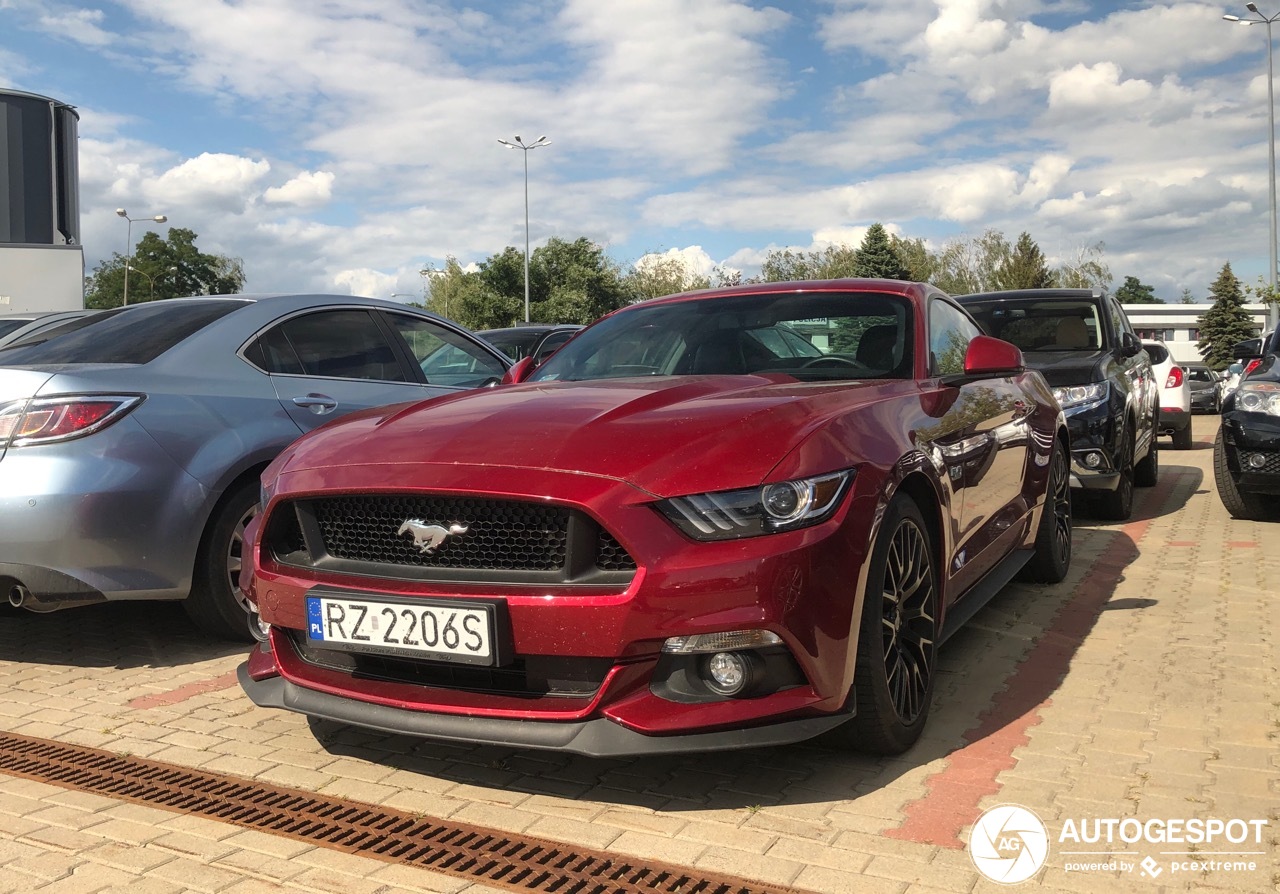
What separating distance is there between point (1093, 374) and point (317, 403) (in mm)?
5213

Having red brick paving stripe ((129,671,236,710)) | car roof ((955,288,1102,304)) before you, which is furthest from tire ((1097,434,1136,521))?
red brick paving stripe ((129,671,236,710))

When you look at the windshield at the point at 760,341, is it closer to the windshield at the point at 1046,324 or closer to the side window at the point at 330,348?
the side window at the point at 330,348

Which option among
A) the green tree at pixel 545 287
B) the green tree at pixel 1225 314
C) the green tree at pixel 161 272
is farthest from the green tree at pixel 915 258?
the green tree at pixel 161 272

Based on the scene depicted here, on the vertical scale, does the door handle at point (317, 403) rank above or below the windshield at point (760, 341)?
below

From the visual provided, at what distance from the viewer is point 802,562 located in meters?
2.83

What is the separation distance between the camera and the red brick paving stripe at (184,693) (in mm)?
4238

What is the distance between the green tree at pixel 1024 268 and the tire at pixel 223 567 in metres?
53.3

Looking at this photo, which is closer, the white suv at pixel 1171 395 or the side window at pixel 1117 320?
the side window at pixel 1117 320

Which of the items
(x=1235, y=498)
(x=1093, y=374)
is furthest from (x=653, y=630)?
(x=1235, y=498)

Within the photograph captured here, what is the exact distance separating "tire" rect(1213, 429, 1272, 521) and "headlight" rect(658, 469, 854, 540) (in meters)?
5.95

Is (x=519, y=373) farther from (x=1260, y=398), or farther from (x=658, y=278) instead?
(x=658, y=278)

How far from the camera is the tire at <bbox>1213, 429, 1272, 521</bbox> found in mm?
7746

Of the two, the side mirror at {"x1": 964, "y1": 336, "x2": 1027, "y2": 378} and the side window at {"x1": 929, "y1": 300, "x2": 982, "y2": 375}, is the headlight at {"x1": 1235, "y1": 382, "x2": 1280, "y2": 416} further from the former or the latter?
the side mirror at {"x1": 964, "y1": 336, "x2": 1027, "y2": 378}

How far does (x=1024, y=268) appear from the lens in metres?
54.9
